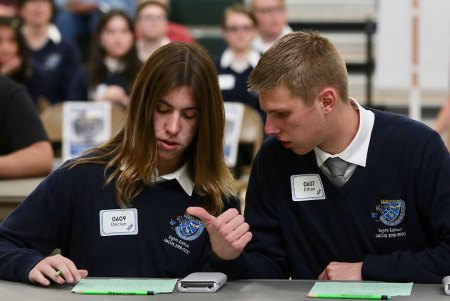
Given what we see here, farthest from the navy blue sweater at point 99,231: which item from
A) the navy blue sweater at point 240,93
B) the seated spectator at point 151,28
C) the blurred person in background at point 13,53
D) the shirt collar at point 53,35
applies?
the shirt collar at point 53,35

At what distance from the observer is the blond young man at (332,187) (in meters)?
2.78

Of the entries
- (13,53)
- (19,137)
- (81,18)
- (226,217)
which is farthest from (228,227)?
(81,18)

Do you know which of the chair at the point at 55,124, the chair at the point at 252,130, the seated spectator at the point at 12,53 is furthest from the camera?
the chair at the point at 252,130

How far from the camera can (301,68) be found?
279 centimetres

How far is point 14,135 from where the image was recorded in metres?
4.31

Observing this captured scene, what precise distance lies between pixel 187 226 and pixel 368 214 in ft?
1.84

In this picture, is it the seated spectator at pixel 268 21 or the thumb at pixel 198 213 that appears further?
the seated spectator at pixel 268 21

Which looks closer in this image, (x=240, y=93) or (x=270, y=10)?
(x=240, y=93)

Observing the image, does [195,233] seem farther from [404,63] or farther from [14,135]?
[404,63]

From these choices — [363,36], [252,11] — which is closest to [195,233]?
[252,11]

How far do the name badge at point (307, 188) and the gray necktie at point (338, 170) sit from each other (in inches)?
1.8

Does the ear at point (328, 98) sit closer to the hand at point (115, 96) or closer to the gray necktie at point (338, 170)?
the gray necktie at point (338, 170)

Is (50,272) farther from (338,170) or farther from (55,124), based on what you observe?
(55,124)

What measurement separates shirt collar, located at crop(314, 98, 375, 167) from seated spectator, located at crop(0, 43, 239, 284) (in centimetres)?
32
